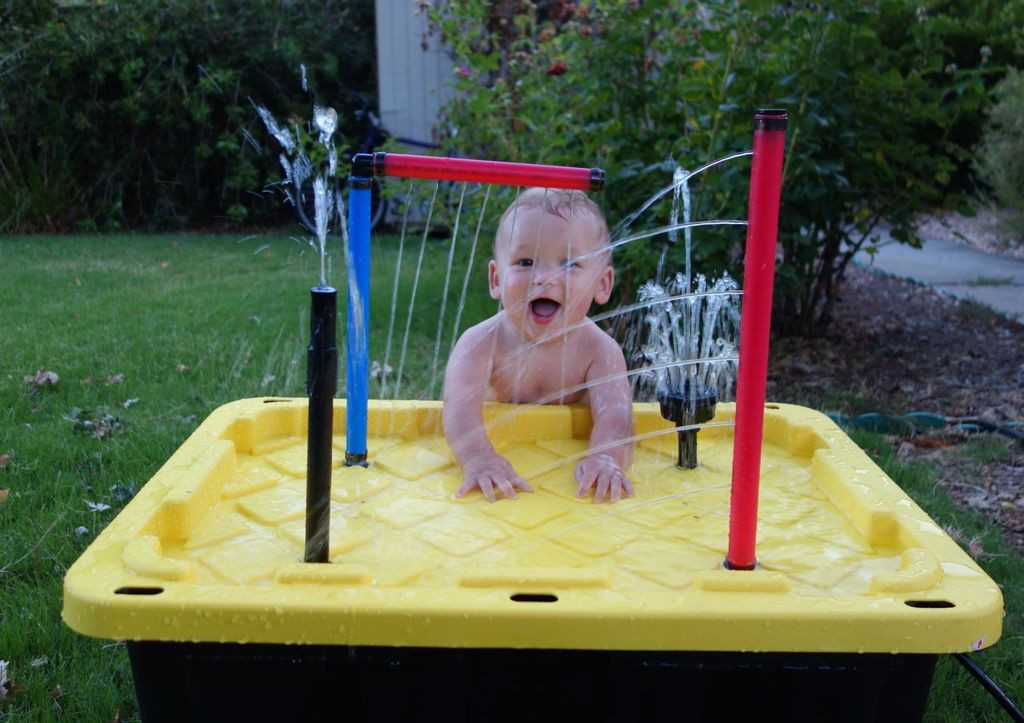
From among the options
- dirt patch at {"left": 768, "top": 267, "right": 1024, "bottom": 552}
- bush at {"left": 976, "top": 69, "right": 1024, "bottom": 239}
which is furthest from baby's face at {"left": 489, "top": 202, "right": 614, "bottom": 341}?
bush at {"left": 976, "top": 69, "right": 1024, "bottom": 239}

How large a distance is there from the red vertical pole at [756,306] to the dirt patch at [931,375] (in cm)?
138

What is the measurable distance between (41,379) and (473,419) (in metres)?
1.88

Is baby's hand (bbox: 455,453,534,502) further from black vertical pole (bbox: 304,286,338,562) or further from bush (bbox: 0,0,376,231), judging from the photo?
bush (bbox: 0,0,376,231)

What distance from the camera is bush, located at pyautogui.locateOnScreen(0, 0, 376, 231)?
709cm

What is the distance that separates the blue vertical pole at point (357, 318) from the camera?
1824mm

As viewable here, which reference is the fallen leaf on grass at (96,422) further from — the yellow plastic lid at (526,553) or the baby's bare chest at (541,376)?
the baby's bare chest at (541,376)

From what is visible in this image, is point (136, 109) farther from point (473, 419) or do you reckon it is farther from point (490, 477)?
point (490, 477)

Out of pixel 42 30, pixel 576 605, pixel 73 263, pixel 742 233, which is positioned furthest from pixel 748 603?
pixel 42 30

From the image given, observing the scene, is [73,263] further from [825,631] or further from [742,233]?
[825,631]

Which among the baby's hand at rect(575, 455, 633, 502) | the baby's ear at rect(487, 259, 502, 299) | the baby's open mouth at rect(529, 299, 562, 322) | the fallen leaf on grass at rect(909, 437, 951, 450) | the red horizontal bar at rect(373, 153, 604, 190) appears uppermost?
the red horizontal bar at rect(373, 153, 604, 190)

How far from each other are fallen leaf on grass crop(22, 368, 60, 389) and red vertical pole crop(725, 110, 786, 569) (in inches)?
99.9

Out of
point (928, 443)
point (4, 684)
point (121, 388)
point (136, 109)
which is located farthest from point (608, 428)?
point (136, 109)

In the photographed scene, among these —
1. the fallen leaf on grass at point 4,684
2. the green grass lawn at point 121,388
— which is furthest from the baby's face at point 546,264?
the fallen leaf on grass at point 4,684

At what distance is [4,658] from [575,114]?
272cm
